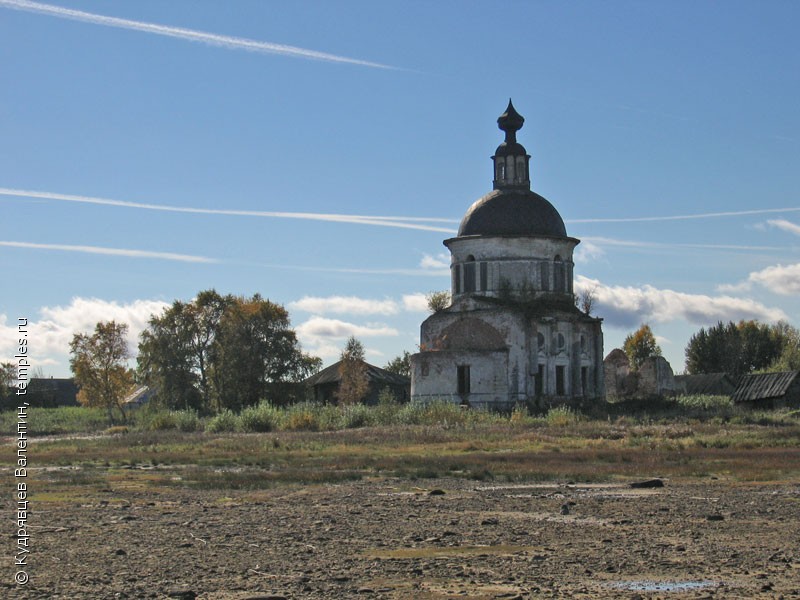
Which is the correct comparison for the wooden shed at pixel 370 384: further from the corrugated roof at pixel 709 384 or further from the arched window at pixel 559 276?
the corrugated roof at pixel 709 384

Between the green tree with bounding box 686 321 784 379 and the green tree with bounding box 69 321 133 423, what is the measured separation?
42825 mm

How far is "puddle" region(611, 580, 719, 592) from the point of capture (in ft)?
36.0

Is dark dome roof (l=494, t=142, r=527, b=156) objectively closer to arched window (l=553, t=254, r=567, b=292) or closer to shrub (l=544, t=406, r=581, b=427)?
arched window (l=553, t=254, r=567, b=292)

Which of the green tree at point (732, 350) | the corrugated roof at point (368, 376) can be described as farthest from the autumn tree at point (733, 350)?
the corrugated roof at point (368, 376)

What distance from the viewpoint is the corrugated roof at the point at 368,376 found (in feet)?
221

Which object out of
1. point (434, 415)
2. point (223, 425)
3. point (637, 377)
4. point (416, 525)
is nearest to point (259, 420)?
point (223, 425)

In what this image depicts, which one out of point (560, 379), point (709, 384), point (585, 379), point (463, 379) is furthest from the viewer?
point (709, 384)

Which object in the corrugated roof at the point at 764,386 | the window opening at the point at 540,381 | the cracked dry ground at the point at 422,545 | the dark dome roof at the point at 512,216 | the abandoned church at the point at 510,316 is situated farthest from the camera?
the corrugated roof at the point at 764,386

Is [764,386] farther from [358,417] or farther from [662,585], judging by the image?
[662,585]

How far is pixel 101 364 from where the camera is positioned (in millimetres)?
68250

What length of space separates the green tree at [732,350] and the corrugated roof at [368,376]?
30.0 meters

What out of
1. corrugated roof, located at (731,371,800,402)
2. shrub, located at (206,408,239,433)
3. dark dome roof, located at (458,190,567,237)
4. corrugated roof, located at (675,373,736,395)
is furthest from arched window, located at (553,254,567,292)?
shrub, located at (206,408,239,433)

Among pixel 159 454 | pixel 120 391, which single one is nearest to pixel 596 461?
pixel 159 454

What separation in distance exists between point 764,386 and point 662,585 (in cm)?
5306
